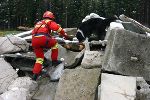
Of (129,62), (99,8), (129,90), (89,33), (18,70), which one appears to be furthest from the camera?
(99,8)

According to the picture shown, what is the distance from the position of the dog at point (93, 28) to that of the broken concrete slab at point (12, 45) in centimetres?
148

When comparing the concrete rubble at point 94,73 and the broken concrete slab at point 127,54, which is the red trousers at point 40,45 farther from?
the broken concrete slab at point 127,54

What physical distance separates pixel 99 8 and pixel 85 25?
1546 centimetres

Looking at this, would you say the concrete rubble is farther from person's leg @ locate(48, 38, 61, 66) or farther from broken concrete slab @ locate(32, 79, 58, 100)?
person's leg @ locate(48, 38, 61, 66)

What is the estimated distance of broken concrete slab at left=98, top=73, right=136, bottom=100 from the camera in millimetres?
7387

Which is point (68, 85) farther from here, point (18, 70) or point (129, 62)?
point (18, 70)

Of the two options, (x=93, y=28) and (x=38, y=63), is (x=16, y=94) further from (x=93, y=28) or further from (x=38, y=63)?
(x=93, y=28)

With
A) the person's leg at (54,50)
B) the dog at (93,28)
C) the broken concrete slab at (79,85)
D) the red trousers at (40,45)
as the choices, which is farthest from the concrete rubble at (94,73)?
the dog at (93,28)

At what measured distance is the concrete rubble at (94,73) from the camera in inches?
304

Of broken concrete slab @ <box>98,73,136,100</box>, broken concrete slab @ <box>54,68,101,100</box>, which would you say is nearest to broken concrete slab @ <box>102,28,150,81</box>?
broken concrete slab @ <box>54,68,101,100</box>

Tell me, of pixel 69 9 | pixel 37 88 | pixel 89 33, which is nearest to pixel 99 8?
pixel 69 9

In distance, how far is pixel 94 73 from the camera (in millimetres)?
8516

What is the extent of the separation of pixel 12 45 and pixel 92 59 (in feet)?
7.78

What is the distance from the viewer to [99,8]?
2605 cm
